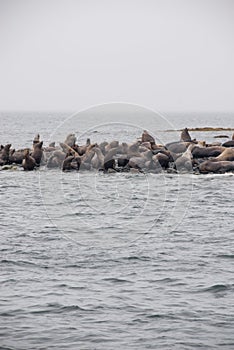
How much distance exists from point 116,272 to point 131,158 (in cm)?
2016

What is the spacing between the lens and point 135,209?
25.5 meters

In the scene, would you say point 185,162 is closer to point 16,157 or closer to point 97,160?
point 97,160

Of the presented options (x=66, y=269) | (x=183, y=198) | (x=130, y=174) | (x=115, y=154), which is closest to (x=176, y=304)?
(x=66, y=269)

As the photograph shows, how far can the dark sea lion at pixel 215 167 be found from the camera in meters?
34.4

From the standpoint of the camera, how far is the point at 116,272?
1548 cm

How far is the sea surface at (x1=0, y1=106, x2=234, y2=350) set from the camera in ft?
39.2

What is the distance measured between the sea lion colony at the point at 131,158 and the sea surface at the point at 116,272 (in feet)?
23.2

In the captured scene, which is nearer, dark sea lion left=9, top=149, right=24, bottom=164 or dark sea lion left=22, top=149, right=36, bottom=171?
dark sea lion left=22, top=149, right=36, bottom=171

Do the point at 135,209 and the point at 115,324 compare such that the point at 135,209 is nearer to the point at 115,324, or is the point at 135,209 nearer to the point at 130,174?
the point at 130,174

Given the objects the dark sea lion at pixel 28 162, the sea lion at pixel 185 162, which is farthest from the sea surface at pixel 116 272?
the dark sea lion at pixel 28 162

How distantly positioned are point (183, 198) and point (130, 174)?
245 inches

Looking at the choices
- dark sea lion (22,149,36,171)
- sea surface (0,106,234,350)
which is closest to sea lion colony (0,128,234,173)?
dark sea lion (22,149,36,171)

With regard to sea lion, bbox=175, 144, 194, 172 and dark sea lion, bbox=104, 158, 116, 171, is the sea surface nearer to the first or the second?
dark sea lion, bbox=104, 158, 116, 171

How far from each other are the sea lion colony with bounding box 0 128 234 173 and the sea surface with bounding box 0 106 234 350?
709 centimetres
